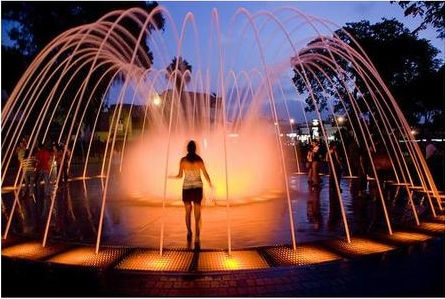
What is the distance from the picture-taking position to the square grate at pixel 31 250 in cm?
831

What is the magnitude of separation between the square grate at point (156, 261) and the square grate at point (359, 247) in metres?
2.83

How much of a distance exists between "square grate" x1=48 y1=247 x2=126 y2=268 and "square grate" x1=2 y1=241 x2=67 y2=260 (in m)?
0.32

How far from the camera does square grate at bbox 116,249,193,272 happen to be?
750cm

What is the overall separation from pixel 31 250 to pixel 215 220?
4549 mm

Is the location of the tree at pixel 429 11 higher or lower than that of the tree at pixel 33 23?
lower

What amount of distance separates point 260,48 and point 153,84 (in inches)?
609

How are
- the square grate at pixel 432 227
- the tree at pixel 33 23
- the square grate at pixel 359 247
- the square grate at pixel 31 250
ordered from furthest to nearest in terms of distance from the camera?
the tree at pixel 33 23 → the square grate at pixel 432 227 → the square grate at pixel 31 250 → the square grate at pixel 359 247

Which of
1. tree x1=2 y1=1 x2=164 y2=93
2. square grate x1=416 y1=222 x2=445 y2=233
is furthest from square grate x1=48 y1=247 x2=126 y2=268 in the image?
tree x1=2 y1=1 x2=164 y2=93

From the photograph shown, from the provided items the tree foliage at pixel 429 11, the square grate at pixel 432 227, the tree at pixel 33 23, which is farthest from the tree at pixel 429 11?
the tree at pixel 33 23

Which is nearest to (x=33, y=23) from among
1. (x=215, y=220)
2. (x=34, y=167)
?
(x=34, y=167)

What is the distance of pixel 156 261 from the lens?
25.8 ft

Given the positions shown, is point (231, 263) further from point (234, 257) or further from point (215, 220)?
point (215, 220)

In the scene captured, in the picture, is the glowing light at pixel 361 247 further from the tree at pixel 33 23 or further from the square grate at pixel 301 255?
the tree at pixel 33 23

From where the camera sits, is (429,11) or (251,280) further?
(429,11)
